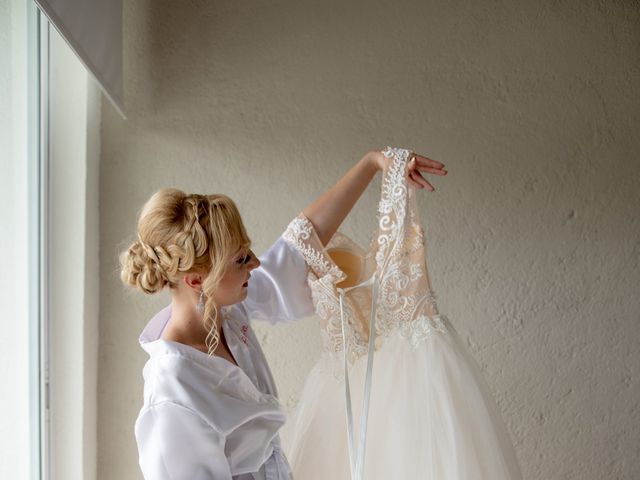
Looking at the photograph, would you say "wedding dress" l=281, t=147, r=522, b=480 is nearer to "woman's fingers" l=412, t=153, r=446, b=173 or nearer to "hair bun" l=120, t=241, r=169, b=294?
"woman's fingers" l=412, t=153, r=446, b=173

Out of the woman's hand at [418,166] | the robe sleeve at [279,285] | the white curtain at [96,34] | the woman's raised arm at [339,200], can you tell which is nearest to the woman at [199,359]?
the robe sleeve at [279,285]

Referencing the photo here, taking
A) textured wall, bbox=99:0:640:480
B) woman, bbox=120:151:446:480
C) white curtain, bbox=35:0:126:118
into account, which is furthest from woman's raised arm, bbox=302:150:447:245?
white curtain, bbox=35:0:126:118

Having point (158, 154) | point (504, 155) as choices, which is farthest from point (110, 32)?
point (504, 155)

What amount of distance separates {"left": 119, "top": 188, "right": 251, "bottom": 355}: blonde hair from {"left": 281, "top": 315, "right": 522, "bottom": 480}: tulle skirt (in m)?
0.49

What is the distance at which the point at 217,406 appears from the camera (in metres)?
1.40

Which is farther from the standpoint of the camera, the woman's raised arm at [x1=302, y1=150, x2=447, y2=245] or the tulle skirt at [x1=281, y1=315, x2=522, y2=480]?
the woman's raised arm at [x1=302, y1=150, x2=447, y2=245]

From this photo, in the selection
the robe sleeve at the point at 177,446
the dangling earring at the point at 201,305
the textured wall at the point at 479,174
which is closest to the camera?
the robe sleeve at the point at 177,446

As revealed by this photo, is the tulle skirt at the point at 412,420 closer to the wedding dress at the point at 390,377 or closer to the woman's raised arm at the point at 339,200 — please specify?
the wedding dress at the point at 390,377

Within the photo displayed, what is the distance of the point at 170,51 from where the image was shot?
2316 mm

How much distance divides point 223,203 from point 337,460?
711 millimetres

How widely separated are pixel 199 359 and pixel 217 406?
102 millimetres

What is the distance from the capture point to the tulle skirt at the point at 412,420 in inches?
61.2

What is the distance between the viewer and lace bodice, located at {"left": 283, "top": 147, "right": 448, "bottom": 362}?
5.57 feet

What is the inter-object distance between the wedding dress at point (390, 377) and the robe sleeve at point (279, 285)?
0.02 meters
